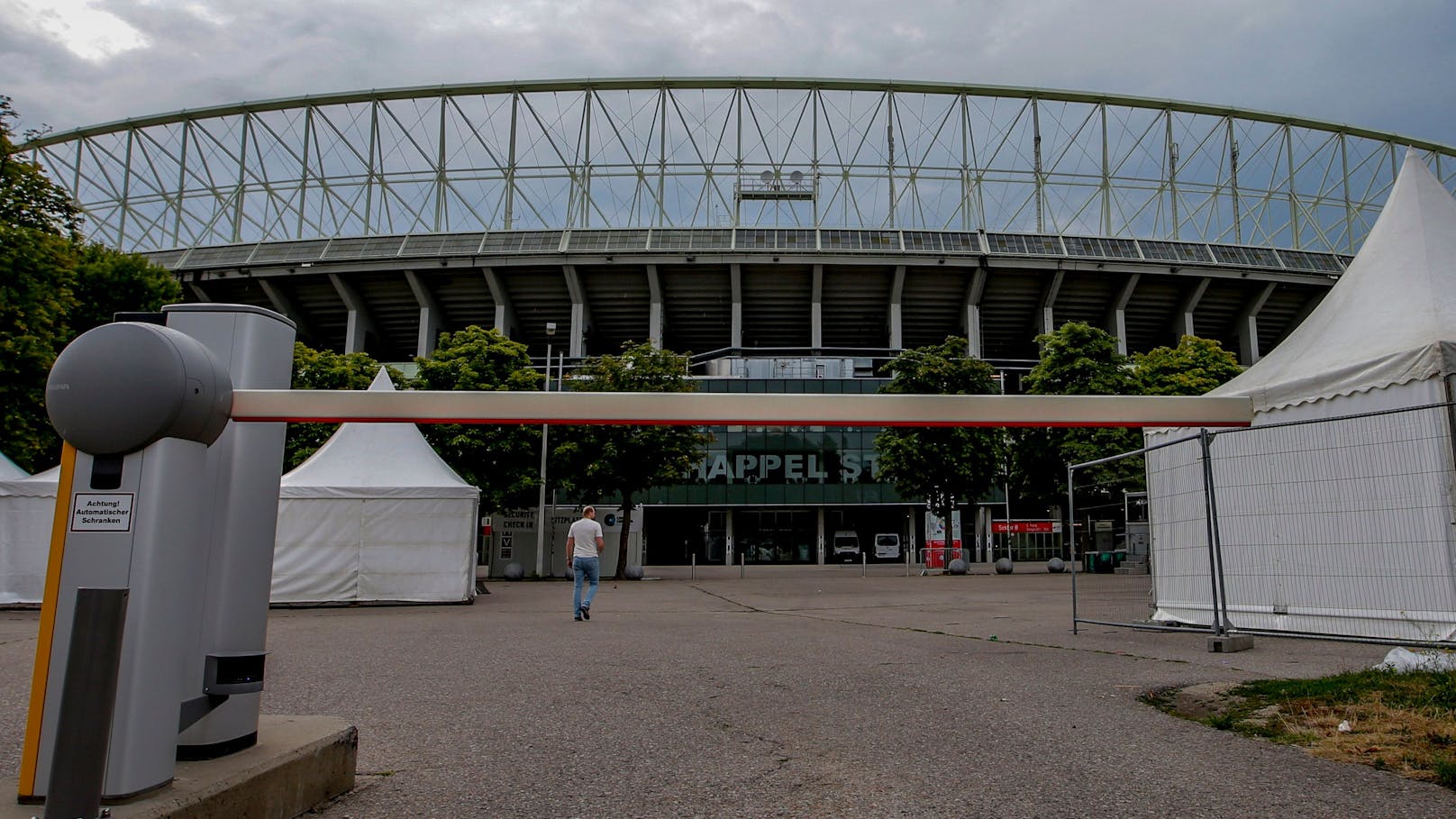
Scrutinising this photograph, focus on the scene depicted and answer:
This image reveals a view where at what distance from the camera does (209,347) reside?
3162 mm

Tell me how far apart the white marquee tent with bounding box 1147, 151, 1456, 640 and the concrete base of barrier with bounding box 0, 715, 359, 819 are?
5.94 metres

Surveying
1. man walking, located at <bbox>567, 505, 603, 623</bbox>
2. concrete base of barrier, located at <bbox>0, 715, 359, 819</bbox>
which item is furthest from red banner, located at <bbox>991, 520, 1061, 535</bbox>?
concrete base of barrier, located at <bbox>0, 715, 359, 819</bbox>

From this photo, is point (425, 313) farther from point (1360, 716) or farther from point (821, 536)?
point (1360, 716)

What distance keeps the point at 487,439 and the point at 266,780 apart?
24.8 m

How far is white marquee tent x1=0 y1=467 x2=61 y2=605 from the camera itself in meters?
14.8

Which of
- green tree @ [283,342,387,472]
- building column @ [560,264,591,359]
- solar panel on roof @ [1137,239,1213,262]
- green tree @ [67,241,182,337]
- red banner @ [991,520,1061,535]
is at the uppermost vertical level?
solar panel on roof @ [1137,239,1213,262]

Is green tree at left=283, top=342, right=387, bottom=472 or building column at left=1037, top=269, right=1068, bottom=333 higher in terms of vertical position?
building column at left=1037, top=269, right=1068, bottom=333

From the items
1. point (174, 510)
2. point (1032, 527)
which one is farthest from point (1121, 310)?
point (174, 510)

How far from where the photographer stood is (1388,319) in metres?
8.29

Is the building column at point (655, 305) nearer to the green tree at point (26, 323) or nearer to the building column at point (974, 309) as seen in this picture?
the building column at point (974, 309)

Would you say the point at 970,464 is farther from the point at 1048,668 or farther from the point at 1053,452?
the point at 1048,668

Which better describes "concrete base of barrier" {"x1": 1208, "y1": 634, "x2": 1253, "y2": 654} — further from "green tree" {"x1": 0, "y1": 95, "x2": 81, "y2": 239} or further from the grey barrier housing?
"green tree" {"x1": 0, "y1": 95, "x2": 81, "y2": 239}

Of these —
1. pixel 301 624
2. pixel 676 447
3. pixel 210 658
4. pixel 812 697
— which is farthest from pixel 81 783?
pixel 676 447

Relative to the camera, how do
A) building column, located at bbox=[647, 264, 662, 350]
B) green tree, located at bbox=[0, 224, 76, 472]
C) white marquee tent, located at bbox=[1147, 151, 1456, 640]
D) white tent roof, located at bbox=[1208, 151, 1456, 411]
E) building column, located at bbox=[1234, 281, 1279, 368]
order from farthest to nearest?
building column, located at bbox=[1234, 281, 1279, 368] → building column, located at bbox=[647, 264, 662, 350] → green tree, located at bbox=[0, 224, 76, 472] → white tent roof, located at bbox=[1208, 151, 1456, 411] → white marquee tent, located at bbox=[1147, 151, 1456, 640]
